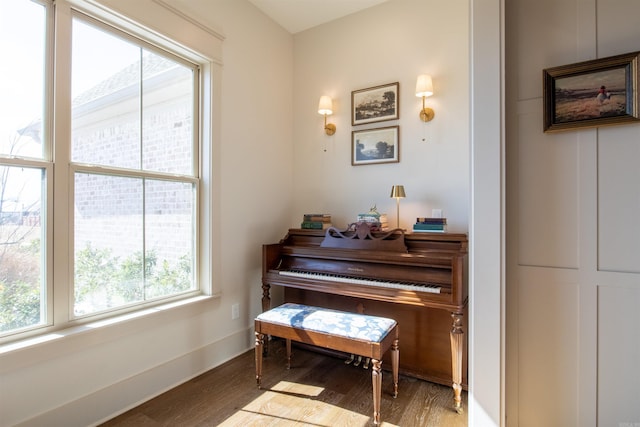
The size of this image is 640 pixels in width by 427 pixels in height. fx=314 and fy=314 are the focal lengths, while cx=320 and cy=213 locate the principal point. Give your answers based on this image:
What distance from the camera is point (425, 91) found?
249cm

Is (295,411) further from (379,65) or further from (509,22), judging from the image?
(379,65)

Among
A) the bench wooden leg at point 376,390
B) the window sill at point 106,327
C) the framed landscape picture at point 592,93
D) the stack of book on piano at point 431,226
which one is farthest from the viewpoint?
the stack of book on piano at point 431,226

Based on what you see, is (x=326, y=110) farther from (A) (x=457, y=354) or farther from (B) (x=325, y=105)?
(A) (x=457, y=354)

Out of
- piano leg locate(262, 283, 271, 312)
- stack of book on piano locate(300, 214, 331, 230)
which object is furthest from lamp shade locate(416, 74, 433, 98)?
piano leg locate(262, 283, 271, 312)

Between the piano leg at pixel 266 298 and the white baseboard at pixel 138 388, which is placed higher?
the piano leg at pixel 266 298

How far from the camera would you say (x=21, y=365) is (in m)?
1.45

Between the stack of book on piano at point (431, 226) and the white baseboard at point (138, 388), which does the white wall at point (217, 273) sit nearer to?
the white baseboard at point (138, 388)

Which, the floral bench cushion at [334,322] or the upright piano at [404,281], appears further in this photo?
the upright piano at [404,281]

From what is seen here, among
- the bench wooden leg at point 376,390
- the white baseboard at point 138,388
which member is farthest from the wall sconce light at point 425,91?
the white baseboard at point 138,388

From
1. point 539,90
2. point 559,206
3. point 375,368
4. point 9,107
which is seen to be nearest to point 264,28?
point 9,107

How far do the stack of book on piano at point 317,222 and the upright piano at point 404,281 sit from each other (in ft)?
0.53

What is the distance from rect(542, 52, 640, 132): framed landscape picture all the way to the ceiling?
6.22ft

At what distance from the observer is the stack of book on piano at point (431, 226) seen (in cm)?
230

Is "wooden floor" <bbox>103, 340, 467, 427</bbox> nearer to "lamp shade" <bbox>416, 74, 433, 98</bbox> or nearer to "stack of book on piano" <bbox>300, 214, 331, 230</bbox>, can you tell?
"stack of book on piano" <bbox>300, 214, 331, 230</bbox>
